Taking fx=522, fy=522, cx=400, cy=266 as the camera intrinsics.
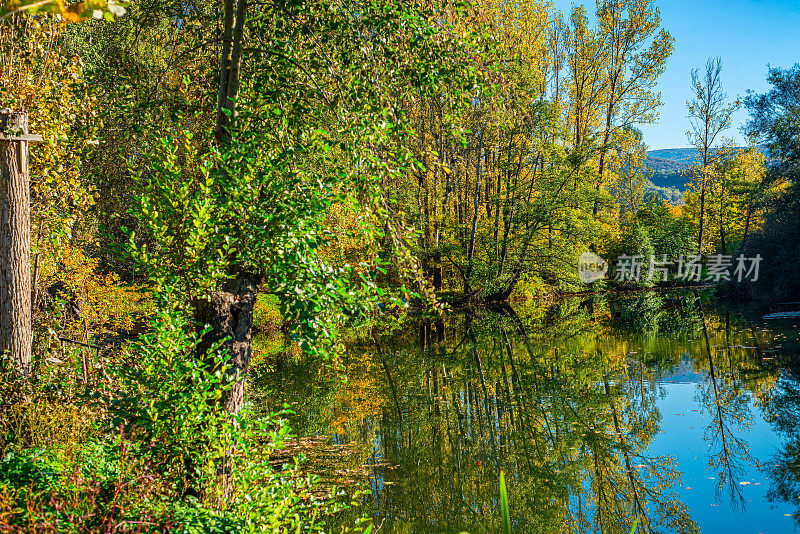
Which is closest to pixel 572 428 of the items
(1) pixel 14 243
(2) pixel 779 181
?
(1) pixel 14 243

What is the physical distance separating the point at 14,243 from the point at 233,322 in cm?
232

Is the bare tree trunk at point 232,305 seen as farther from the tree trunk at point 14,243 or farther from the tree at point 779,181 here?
the tree at point 779,181

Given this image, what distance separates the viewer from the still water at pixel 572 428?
5.12m

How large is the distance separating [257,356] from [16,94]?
7.35 meters

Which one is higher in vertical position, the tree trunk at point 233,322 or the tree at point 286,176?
the tree at point 286,176

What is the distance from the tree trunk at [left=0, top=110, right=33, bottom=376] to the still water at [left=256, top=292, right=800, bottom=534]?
3.52 metres

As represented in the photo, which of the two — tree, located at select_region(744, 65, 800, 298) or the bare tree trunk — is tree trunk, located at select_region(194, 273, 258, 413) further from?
tree, located at select_region(744, 65, 800, 298)

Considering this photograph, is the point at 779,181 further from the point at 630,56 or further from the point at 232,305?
the point at 232,305

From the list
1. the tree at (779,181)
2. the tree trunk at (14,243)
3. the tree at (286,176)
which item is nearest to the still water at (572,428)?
the tree at (286,176)

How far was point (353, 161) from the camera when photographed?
433cm

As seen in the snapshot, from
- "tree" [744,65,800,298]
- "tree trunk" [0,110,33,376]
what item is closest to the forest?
"tree trunk" [0,110,33,376]

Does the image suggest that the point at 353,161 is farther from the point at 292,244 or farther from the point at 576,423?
the point at 576,423

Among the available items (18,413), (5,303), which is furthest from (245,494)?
(5,303)

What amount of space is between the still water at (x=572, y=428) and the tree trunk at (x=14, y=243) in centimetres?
352
